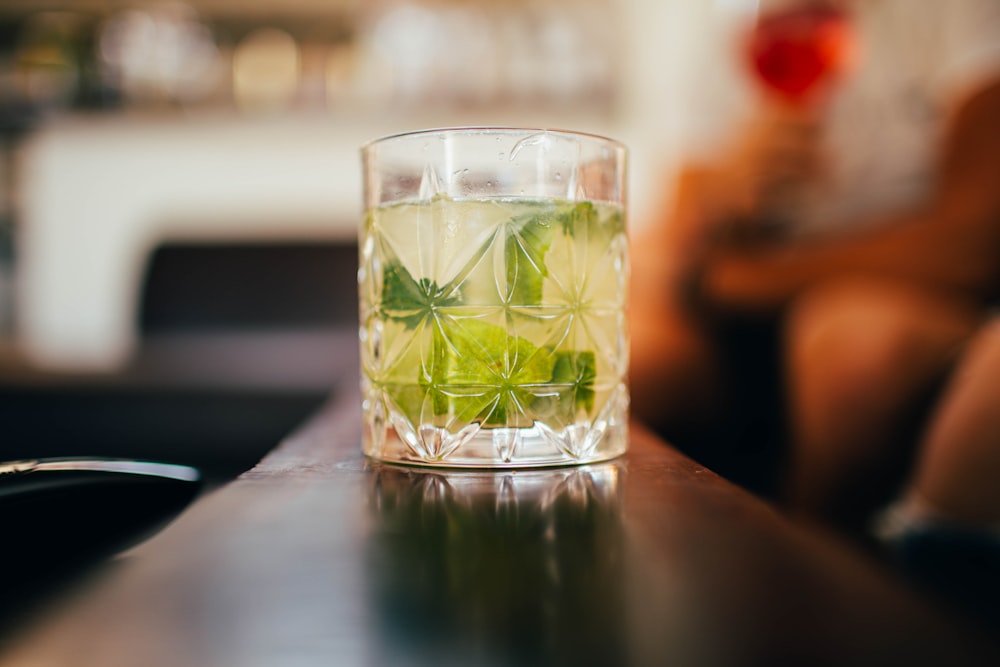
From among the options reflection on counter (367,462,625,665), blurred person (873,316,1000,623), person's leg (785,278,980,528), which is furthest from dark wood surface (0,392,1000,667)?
person's leg (785,278,980,528)

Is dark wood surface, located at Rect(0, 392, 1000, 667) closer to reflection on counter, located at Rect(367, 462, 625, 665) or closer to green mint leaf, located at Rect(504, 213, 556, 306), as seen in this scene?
reflection on counter, located at Rect(367, 462, 625, 665)

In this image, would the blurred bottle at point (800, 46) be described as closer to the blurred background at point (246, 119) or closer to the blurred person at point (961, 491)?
the blurred person at point (961, 491)

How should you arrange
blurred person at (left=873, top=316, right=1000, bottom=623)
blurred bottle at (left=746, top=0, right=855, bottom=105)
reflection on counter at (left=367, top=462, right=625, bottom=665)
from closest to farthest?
reflection on counter at (left=367, top=462, right=625, bottom=665) < blurred person at (left=873, top=316, right=1000, bottom=623) < blurred bottle at (left=746, top=0, right=855, bottom=105)

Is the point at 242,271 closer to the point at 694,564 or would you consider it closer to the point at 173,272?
the point at 173,272

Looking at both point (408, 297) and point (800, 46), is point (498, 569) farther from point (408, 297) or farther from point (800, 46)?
point (800, 46)

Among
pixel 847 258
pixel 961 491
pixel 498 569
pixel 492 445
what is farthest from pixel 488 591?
pixel 847 258
